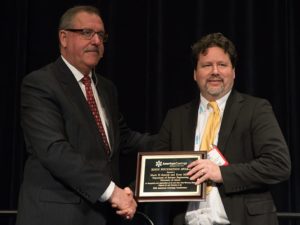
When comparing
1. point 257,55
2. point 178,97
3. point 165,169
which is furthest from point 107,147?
point 257,55

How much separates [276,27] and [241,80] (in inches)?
18.9

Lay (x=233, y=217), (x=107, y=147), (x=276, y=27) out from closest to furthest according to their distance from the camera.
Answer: (x=233, y=217)
(x=107, y=147)
(x=276, y=27)

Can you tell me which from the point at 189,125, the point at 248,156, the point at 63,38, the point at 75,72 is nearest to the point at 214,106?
the point at 189,125

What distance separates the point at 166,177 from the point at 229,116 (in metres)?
0.43

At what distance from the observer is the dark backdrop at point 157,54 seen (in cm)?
434

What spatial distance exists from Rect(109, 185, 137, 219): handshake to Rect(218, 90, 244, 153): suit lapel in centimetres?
52

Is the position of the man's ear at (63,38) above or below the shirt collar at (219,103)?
above

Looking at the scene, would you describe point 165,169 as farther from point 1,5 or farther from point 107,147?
point 1,5

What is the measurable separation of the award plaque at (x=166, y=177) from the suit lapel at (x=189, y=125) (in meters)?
0.13

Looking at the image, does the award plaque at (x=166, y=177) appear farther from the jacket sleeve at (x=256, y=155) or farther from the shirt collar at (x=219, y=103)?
the shirt collar at (x=219, y=103)

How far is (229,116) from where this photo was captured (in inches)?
113

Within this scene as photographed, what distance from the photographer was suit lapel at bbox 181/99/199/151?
291 cm

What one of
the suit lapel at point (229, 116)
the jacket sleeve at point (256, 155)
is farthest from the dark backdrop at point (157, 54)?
the jacket sleeve at point (256, 155)

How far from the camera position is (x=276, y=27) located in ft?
14.3
